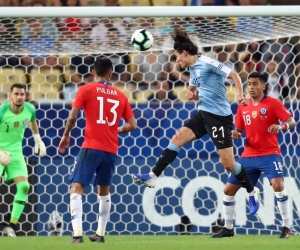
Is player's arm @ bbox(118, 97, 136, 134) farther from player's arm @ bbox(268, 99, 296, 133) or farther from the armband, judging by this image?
the armband

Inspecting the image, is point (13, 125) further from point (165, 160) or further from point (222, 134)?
point (222, 134)

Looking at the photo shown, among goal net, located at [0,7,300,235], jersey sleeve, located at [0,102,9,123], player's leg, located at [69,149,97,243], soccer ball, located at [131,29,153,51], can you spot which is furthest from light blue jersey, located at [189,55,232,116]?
jersey sleeve, located at [0,102,9,123]

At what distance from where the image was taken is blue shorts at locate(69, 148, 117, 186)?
791 cm

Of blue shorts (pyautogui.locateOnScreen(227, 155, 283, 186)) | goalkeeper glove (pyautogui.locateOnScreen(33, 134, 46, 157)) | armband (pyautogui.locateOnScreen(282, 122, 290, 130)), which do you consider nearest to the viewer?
armband (pyautogui.locateOnScreen(282, 122, 290, 130))

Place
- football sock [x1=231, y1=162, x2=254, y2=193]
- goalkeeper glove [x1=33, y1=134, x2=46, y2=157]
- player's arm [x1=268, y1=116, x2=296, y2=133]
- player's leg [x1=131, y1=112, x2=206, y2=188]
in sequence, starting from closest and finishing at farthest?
1. player's leg [x1=131, y1=112, x2=206, y2=188]
2. football sock [x1=231, y1=162, x2=254, y2=193]
3. player's arm [x1=268, y1=116, x2=296, y2=133]
4. goalkeeper glove [x1=33, y1=134, x2=46, y2=157]

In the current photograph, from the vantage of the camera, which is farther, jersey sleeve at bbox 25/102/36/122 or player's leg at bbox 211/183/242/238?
jersey sleeve at bbox 25/102/36/122

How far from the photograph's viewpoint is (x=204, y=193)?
10.7m

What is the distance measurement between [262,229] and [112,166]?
3197 mm

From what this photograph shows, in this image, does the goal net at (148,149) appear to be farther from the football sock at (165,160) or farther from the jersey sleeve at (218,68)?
the football sock at (165,160)

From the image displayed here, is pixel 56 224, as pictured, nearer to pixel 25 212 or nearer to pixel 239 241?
pixel 25 212

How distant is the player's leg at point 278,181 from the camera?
29.7ft

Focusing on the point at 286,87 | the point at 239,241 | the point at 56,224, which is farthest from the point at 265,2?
the point at 239,241

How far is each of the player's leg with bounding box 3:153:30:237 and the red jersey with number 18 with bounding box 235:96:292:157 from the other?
2495 millimetres

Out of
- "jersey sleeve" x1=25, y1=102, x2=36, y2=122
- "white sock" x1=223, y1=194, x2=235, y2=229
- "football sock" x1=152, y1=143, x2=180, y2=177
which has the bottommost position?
"white sock" x1=223, y1=194, x2=235, y2=229
